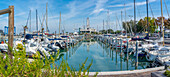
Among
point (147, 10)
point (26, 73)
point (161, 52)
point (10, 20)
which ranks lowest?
point (161, 52)

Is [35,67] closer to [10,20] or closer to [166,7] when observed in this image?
[10,20]

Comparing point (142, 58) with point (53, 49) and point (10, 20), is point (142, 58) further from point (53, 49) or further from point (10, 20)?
point (10, 20)

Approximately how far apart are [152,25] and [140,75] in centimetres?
7021

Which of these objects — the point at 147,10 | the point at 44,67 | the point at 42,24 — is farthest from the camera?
the point at 42,24

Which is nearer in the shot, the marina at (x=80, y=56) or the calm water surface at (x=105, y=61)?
the marina at (x=80, y=56)

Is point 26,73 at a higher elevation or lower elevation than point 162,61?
higher

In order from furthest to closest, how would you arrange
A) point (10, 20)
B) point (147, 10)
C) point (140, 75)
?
point (147, 10)
point (140, 75)
point (10, 20)

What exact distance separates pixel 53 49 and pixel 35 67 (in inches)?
976

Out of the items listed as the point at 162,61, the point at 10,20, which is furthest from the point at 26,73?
the point at 162,61

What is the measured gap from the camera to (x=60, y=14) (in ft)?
168

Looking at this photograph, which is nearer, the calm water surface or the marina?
the marina

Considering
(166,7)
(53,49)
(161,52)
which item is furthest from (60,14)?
(161,52)

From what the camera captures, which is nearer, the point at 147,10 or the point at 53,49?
the point at 53,49

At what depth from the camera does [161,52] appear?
18000 millimetres
